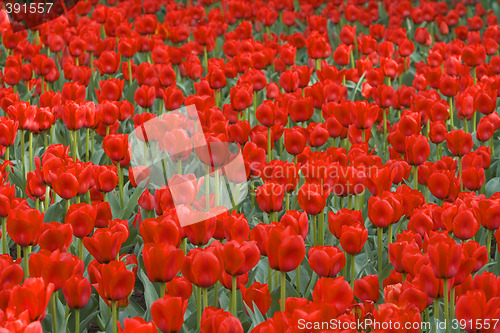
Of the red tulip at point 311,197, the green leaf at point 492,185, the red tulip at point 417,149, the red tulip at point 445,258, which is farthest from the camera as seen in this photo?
the green leaf at point 492,185

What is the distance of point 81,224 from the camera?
7.48 feet

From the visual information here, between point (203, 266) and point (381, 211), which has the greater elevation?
point (203, 266)

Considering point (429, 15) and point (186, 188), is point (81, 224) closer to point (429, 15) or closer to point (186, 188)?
point (186, 188)

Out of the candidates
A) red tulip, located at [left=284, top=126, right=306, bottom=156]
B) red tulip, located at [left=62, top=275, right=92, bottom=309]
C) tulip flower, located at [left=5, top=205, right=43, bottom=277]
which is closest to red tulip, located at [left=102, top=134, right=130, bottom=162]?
red tulip, located at [left=284, top=126, right=306, bottom=156]

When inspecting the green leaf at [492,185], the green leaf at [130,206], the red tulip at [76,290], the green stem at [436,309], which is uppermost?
the red tulip at [76,290]

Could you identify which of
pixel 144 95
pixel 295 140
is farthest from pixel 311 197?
pixel 144 95

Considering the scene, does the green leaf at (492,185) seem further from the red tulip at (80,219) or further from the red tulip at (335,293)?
the red tulip at (80,219)

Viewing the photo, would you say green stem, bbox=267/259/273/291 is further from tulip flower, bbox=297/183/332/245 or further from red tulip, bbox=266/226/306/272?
red tulip, bbox=266/226/306/272

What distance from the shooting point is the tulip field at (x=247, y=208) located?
1884 mm

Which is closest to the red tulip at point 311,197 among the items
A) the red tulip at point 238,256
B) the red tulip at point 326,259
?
the red tulip at point 326,259

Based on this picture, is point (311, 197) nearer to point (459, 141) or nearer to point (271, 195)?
point (271, 195)

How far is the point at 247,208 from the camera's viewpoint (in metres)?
3.37

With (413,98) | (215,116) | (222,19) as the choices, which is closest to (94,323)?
(215,116)

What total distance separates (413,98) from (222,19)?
271cm
